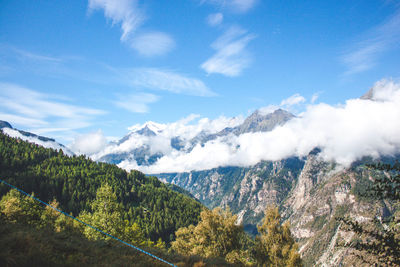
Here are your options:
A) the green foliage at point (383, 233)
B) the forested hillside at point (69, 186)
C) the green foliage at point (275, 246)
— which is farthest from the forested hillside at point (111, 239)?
the forested hillside at point (69, 186)

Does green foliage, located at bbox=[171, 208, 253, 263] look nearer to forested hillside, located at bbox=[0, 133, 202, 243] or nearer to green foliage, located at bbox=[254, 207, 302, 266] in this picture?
green foliage, located at bbox=[254, 207, 302, 266]

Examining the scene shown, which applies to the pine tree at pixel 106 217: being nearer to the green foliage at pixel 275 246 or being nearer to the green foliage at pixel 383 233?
the green foliage at pixel 275 246

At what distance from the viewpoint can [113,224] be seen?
36125 mm

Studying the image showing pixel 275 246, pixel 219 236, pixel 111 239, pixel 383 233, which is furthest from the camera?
pixel 219 236

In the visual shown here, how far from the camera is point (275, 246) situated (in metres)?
33.1

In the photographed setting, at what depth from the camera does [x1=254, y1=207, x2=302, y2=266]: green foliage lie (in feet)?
105

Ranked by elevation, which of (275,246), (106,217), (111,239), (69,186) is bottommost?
(69,186)

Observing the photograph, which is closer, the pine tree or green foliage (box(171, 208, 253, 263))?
green foliage (box(171, 208, 253, 263))

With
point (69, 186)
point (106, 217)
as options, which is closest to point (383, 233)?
point (106, 217)

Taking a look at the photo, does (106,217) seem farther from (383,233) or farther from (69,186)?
(69,186)

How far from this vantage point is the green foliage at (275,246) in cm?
3212

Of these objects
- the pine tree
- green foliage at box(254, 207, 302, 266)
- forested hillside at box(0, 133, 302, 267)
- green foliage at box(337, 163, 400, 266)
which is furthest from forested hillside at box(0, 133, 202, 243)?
green foliage at box(337, 163, 400, 266)

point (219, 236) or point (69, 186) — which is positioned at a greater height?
point (219, 236)

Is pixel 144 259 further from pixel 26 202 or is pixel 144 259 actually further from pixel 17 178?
pixel 17 178
